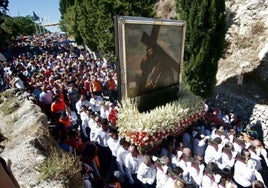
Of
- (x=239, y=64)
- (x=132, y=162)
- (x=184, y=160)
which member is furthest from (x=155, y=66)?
A: (x=239, y=64)

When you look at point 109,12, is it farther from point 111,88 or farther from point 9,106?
point 9,106

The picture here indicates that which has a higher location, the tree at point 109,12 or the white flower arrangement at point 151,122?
the tree at point 109,12

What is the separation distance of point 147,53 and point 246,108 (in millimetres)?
7673

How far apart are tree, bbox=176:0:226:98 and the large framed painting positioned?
2.34 meters

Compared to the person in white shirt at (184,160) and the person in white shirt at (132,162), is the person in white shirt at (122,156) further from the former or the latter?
the person in white shirt at (184,160)

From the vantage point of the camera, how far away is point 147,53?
31.1 feet

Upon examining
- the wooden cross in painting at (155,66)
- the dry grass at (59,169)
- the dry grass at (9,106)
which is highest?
the wooden cross in painting at (155,66)

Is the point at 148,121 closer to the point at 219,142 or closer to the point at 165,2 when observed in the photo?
the point at 219,142

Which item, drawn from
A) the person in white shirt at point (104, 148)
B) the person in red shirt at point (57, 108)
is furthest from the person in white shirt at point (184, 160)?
the person in red shirt at point (57, 108)

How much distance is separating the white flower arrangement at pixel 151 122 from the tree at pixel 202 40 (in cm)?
355

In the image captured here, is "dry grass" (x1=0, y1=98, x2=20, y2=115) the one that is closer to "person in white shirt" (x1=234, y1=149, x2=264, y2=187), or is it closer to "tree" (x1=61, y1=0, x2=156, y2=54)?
"person in white shirt" (x1=234, y1=149, x2=264, y2=187)

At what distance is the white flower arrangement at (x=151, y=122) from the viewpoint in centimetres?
866

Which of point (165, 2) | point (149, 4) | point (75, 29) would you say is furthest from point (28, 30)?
point (149, 4)

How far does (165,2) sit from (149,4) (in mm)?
11994
